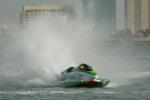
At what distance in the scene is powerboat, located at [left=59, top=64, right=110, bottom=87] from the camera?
4750cm

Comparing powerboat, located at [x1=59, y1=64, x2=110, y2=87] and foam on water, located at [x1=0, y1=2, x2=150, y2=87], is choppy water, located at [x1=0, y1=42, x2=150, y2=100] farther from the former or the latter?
foam on water, located at [x1=0, y1=2, x2=150, y2=87]

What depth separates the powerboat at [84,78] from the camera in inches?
1870

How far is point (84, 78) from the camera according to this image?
47656 mm

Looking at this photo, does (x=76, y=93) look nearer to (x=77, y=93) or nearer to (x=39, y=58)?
(x=77, y=93)

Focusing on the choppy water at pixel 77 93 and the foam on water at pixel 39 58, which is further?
the foam on water at pixel 39 58

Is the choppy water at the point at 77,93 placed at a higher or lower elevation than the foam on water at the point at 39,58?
lower

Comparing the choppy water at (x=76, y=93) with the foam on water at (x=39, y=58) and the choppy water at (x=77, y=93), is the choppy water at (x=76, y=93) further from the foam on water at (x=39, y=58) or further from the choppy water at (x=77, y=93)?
the foam on water at (x=39, y=58)

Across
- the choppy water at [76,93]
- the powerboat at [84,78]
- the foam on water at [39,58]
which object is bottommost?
the choppy water at [76,93]

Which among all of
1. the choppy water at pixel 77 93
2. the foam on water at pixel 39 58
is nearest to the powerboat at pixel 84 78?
the choppy water at pixel 77 93

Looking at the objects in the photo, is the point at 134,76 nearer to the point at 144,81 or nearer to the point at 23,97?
the point at 144,81

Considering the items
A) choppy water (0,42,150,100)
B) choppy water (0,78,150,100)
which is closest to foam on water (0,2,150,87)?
choppy water (0,42,150,100)

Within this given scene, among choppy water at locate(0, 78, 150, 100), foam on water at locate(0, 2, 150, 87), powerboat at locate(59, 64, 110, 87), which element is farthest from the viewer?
foam on water at locate(0, 2, 150, 87)

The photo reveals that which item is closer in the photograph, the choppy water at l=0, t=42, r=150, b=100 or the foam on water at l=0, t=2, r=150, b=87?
the choppy water at l=0, t=42, r=150, b=100

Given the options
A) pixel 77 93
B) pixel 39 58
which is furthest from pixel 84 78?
pixel 39 58
